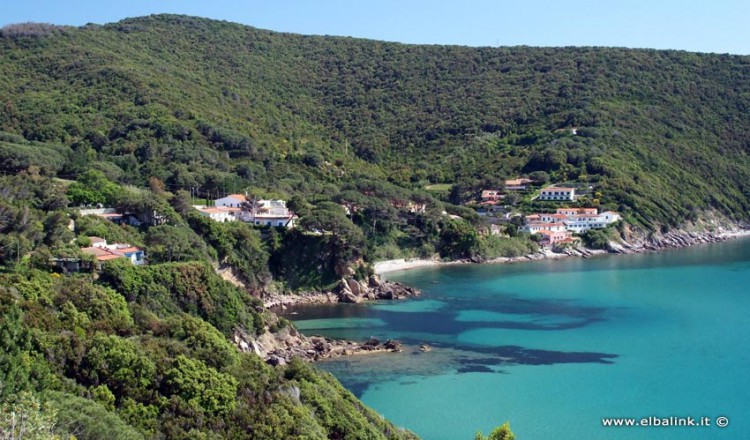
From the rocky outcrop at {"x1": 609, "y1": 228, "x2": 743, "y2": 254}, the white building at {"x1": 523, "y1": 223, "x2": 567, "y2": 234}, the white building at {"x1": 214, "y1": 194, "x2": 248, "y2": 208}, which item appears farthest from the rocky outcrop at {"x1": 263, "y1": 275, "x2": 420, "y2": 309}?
the rocky outcrop at {"x1": 609, "y1": 228, "x2": 743, "y2": 254}

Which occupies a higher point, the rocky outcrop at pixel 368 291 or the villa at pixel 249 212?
the villa at pixel 249 212

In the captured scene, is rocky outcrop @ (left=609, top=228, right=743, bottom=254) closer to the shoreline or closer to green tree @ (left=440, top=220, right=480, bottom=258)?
the shoreline

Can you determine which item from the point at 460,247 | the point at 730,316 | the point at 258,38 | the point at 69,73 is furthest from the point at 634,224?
the point at 258,38

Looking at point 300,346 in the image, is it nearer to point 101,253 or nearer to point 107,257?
point 107,257

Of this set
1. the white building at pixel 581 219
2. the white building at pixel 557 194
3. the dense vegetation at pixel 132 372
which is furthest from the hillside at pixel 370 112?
the dense vegetation at pixel 132 372

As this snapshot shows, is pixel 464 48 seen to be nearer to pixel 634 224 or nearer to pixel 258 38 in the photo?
pixel 258 38

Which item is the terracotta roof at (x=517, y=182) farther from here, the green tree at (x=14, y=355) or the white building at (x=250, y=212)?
the green tree at (x=14, y=355)

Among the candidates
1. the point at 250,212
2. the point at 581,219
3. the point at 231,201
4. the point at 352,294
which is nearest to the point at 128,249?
the point at 352,294
